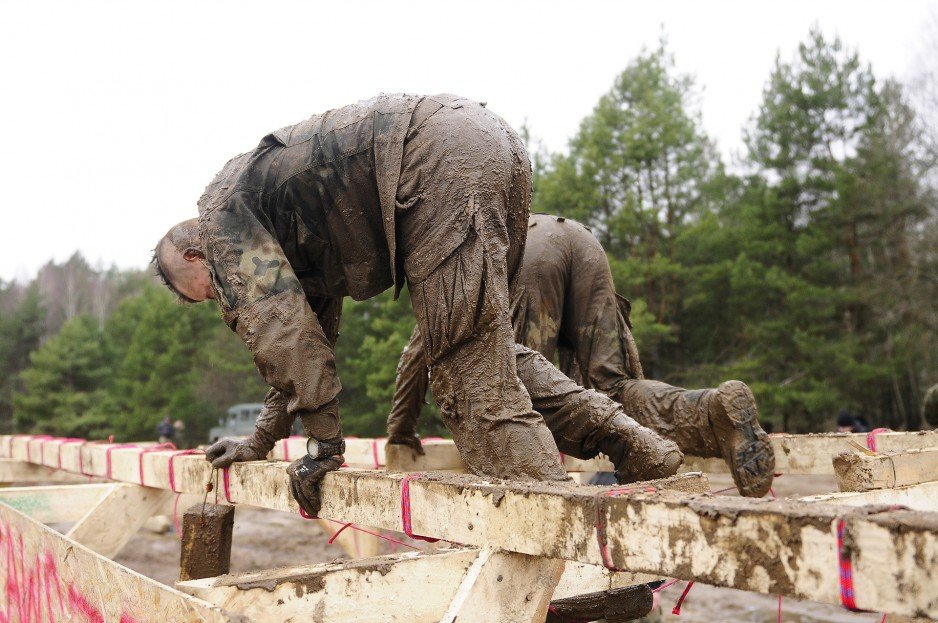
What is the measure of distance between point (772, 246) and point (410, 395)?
18.6m

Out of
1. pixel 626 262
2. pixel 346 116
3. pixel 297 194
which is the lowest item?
pixel 297 194

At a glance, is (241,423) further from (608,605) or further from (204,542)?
(608,605)

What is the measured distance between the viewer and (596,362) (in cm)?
420

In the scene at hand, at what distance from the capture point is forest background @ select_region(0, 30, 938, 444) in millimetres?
19781

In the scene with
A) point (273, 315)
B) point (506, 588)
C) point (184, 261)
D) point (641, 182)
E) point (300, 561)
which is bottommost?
point (300, 561)

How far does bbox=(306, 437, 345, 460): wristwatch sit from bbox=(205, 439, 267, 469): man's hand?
84 cm

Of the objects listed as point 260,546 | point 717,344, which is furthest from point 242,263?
point 717,344

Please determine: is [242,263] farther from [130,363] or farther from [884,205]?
[130,363]

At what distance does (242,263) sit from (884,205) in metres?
21.3

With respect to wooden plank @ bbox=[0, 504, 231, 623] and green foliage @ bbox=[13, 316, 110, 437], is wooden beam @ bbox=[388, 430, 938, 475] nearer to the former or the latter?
wooden plank @ bbox=[0, 504, 231, 623]

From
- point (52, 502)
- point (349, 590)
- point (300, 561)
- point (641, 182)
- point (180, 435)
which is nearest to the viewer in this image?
point (349, 590)

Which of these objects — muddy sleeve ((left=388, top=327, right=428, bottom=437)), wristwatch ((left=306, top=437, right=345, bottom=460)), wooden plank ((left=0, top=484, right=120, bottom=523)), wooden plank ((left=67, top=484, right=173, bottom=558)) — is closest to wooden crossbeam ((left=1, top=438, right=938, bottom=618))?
wristwatch ((left=306, top=437, right=345, bottom=460))

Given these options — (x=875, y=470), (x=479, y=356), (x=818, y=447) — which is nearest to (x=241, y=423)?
(x=818, y=447)

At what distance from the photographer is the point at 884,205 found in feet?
67.7
